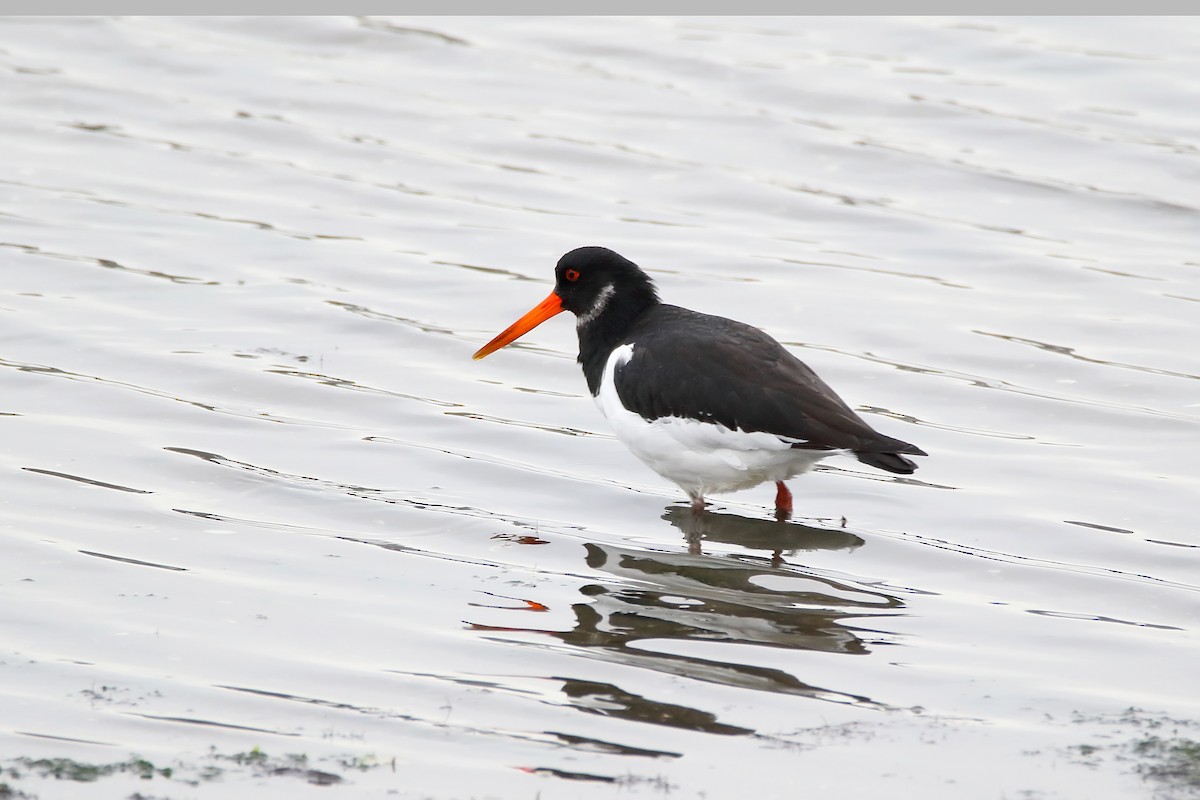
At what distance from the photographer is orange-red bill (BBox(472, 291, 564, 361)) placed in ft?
28.7

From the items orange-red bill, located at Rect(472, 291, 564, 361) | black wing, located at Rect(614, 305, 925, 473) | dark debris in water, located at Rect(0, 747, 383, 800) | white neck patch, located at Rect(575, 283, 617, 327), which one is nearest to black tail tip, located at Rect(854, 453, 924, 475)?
black wing, located at Rect(614, 305, 925, 473)

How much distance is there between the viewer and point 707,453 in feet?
24.6

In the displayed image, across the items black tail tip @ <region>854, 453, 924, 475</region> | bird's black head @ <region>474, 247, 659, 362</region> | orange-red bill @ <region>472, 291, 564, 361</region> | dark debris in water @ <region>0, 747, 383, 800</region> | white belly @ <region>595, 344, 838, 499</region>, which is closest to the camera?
dark debris in water @ <region>0, 747, 383, 800</region>

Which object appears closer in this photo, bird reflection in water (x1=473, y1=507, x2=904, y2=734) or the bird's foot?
bird reflection in water (x1=473, y1=507, x2=904, y2=734)

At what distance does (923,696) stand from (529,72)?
11541 mm

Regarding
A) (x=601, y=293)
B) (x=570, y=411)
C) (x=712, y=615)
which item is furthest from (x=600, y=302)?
(x=712, y=615)

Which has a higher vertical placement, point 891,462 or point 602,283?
point 602,283

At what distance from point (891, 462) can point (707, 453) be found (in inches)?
34.6

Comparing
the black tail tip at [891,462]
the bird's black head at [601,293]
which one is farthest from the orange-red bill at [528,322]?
the black tail tip at [891,462]

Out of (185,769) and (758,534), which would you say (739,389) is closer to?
(758,534)

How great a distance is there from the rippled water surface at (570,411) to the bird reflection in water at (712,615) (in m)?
0.03

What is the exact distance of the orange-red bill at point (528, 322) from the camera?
8.73 m

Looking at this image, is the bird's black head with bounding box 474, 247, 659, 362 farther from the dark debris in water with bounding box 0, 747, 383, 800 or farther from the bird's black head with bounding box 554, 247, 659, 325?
the dark debris in water with bounding box 0, 747, 383, 800

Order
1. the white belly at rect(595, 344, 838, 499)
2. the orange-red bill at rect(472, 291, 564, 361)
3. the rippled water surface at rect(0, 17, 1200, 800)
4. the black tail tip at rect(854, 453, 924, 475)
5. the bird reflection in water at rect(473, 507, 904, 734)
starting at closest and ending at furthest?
the rippled water surface at rect(0, 17, 1200, 800) < the bird reflection in water at rect(473, 507, 904, 734) < the black tail tip at rect(854, 453, 924, 475) < the white belly at rect(595, 344, 838, 499) < the orange-red bill at rect(472, 291, 564, 361)
